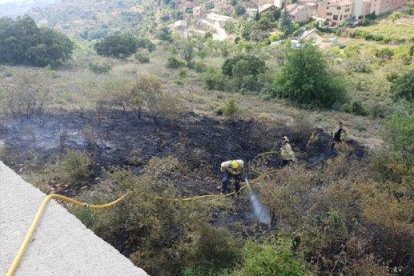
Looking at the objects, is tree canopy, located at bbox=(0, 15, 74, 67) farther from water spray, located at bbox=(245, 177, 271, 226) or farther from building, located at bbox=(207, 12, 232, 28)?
building, located at bbox=(207, 12, 232, 28)

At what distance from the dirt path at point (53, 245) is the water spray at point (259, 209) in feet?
14.2

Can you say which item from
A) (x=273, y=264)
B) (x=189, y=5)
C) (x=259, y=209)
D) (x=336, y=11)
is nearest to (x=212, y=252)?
(x=273, y=264)

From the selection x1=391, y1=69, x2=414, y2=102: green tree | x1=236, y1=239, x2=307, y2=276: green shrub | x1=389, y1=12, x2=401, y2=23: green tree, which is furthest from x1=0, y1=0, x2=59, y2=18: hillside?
x1=236, y1=239, x2=307, y2=276: green shrub

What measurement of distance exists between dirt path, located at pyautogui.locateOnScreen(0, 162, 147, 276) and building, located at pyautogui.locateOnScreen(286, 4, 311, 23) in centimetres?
5808

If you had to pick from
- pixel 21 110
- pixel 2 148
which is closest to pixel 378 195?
pixel 2 148

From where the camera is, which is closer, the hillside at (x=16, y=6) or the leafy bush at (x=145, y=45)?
the leafy bush at (x=145, y=45)

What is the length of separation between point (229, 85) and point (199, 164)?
1054 centimetres

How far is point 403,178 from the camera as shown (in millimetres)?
7719

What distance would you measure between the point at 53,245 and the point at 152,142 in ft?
25.6

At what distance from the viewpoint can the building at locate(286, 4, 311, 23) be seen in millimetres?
57594

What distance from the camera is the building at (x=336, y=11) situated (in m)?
56.3

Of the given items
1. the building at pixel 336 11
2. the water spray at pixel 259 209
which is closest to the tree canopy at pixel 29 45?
the water spray at pixel 259 209

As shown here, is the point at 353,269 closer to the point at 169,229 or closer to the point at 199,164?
the point at 169,229

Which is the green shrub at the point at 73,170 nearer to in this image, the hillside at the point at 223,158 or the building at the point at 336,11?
the hillside at the point at 223,158
